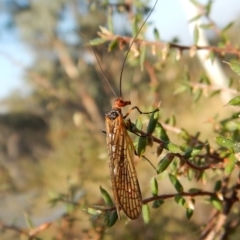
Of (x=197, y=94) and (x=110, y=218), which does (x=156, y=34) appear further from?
(x=110, y=218)

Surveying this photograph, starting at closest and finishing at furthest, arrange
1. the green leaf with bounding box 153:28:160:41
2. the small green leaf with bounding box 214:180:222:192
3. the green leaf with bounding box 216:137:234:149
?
1. the green leaf with bounding box 216:137:234:149
2. the small green leaf with bounding box 214:180:222:192
3. the green leaf with bounding box 153:28:160:41

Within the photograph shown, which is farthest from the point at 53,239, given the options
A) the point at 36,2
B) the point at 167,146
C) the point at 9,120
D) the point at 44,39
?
the point at 9,120

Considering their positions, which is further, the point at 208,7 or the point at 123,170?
the point at 208,7

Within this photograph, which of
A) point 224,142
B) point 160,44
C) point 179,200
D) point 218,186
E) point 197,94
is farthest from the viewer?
point 197,94

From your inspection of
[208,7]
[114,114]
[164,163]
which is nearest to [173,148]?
[164,163]

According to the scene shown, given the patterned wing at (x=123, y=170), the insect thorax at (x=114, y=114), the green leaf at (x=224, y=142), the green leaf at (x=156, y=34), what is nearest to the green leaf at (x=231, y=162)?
the green leaf at (x=224, y=142)

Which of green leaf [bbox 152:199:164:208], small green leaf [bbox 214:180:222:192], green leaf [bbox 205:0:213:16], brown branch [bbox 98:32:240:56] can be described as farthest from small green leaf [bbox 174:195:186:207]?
green leaf [bbox 205:0:213:16]

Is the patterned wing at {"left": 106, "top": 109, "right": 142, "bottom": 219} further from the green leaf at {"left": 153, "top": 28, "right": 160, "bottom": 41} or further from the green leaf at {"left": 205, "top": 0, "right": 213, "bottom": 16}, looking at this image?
the green leaf at {"left": 205, "top": 0, "right": 213, "bottom": 16}

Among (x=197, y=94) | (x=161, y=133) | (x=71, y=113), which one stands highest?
(x=71, y=113)
